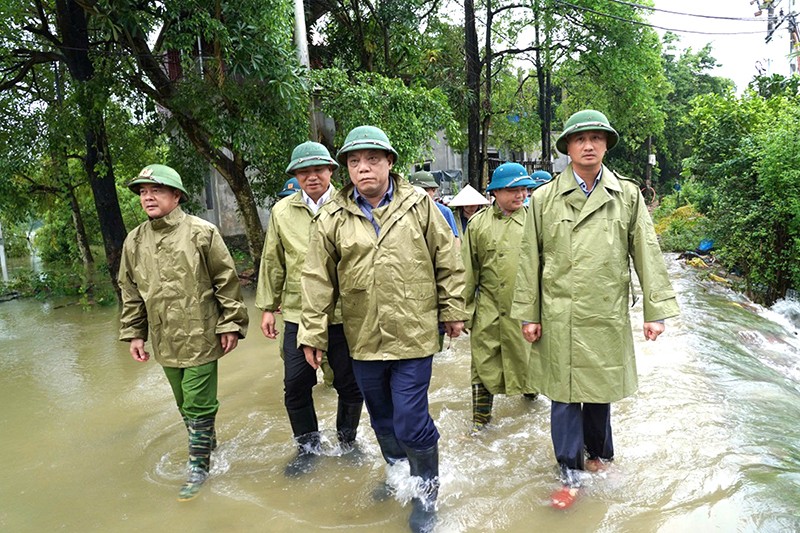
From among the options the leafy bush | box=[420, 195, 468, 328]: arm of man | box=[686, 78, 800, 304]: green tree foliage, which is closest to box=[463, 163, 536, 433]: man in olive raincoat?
box=[420, 195, 468, 328]: arm of man

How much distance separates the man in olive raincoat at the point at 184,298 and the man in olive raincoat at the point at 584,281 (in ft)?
6.05

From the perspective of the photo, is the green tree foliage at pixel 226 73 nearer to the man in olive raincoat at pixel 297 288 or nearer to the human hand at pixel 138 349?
the man in olive raincoat at pixel 297 288

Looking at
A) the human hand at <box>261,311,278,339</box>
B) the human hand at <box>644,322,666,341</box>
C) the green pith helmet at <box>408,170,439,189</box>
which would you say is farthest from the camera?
the green pith helmet at <box>408,170,439,189</box>

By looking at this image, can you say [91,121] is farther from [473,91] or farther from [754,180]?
[754,180]

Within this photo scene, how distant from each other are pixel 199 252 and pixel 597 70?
16.5 metres

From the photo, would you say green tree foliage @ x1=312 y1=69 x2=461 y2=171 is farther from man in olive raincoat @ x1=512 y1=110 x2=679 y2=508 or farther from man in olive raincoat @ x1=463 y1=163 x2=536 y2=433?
man in olive raincoat @ x1=512 y1=110 x2=679 y2=508

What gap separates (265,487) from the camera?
12.3 ft

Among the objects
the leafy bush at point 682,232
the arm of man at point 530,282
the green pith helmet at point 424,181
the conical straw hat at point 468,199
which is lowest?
the leafy bush at point 682,232

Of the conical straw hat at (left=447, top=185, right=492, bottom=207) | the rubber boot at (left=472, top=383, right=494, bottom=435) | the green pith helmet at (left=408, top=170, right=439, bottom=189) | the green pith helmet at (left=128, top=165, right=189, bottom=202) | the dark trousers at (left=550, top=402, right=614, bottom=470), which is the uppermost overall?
the green pith helmet at (left=128, top=165, right=189, bottom=202)

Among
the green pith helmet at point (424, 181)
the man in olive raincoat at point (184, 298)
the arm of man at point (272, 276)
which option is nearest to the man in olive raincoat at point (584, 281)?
the arm of man at point (272, 276)

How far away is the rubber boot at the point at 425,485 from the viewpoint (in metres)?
3.18

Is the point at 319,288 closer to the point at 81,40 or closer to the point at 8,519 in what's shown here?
the point at 8,519

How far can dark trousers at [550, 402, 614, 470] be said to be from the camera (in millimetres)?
3330

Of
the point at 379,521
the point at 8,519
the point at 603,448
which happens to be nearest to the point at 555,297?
the point at 603,448
